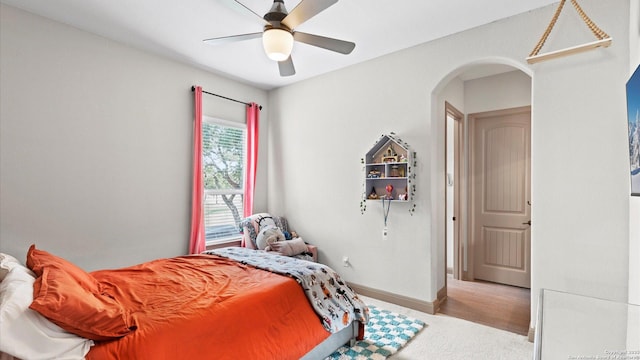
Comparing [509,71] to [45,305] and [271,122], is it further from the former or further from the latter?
[45,305]

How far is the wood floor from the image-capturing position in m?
2.93

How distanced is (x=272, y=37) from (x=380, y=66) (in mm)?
1739

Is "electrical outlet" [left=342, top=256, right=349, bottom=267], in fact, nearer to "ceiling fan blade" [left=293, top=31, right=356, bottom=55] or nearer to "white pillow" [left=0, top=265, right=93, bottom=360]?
"ceiling fan blade" [left=293, top=31, right=356, bottom=55]

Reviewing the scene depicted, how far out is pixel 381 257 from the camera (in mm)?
3480

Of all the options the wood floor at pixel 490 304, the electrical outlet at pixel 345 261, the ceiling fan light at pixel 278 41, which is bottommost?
the wood floor at pixel 490 304

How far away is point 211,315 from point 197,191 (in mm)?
2214

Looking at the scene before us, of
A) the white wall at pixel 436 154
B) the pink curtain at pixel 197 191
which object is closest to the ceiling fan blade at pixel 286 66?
the white wall at pixel 436 154

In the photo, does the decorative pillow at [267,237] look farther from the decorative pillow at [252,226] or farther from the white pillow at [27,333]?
the white pillow at [27,333]

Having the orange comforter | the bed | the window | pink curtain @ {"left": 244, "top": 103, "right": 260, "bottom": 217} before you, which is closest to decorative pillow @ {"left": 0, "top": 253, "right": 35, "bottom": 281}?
the bed

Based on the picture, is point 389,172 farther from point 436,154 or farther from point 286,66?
point 286,66

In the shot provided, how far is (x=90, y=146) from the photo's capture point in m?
2.90

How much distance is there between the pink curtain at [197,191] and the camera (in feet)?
11.9

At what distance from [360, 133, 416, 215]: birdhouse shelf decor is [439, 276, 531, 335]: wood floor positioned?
1.17 meters

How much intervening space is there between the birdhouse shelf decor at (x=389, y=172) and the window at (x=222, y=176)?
5.90 ft
